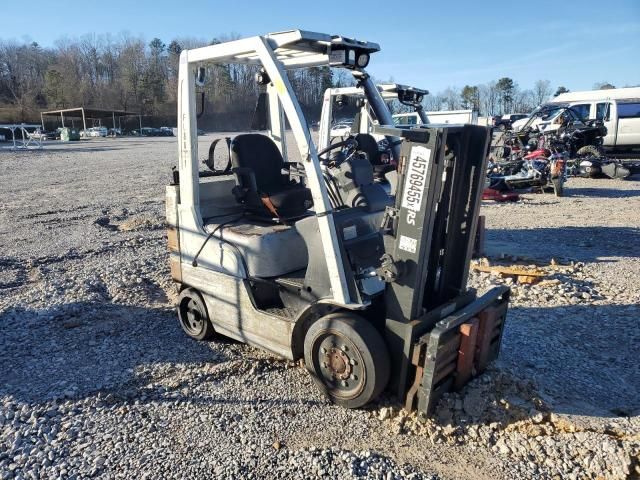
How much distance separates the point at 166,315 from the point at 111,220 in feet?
20.0

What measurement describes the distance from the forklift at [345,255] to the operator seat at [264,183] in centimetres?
2

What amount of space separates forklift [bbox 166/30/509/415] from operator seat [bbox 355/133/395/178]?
6.83 feet

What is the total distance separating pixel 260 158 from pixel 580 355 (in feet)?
11.4

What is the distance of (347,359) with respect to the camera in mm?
3594

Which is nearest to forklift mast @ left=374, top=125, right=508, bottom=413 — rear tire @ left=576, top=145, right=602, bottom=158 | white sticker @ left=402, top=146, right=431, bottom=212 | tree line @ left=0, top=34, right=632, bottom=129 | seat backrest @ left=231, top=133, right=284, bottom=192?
white sticker @ left=402, top=146, right=431, bottom=212

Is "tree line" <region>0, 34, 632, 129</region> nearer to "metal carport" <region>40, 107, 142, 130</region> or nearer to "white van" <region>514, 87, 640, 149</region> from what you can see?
"metal carport" <region>40, 107, 142, 130</region>

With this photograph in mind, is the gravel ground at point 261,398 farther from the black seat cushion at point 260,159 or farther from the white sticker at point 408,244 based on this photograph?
the black seat cushion at point 260,159

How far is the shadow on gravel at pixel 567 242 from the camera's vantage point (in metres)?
8.03

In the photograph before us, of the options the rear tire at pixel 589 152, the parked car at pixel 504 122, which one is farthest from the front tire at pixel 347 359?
the rear tire at pixel 589 152

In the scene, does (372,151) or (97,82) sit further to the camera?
(97,82)

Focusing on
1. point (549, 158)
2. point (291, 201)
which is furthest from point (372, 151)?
point (549, 158)

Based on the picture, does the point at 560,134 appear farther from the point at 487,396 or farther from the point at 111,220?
the point at 487,396

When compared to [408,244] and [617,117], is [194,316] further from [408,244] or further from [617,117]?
[617,117]

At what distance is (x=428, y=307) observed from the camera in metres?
3.88
